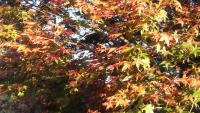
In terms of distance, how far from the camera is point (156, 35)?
15.6 feet

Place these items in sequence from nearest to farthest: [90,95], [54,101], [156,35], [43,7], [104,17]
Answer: [156,35], [104,17], [90,95], [43,7], [54,101]

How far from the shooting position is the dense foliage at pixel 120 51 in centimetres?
485

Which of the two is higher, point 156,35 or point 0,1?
point 156,35

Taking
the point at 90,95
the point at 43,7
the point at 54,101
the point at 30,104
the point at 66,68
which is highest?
the point at 43,7

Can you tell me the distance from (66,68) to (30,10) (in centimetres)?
146

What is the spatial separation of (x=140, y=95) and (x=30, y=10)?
9.39 ft

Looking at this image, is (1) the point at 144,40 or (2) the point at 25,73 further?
(2) the point at 25,73

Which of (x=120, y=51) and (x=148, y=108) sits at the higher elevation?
(x=120, y=51)

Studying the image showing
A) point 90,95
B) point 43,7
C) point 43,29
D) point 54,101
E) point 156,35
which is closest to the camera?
point 156,35

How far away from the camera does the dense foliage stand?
4.85 meters

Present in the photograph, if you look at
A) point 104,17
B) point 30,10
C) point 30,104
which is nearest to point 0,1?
point 30,10

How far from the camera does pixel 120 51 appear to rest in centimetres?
484

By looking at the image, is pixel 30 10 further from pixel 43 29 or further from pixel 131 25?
pixel 131 25

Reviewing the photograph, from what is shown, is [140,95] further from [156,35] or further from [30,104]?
[30,104]
